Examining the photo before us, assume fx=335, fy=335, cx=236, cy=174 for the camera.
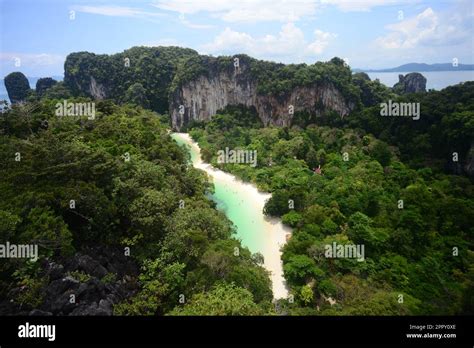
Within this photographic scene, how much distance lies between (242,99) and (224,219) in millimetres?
32996

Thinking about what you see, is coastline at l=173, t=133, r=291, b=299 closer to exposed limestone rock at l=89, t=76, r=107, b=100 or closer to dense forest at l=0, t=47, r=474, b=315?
dense forest at l=0, t=47, r=474, b=315

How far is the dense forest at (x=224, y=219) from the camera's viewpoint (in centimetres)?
973

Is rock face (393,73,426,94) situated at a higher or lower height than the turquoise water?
higher

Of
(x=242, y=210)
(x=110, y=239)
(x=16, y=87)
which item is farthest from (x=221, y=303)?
(x=16, y=87)

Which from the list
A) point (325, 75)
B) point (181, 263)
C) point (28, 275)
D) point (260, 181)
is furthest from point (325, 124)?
point (28, 275)

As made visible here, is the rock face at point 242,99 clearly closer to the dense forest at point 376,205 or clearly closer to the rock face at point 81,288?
the dense forest at point 376,205

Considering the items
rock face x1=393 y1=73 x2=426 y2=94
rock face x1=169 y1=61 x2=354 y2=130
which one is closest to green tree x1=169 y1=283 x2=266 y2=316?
rock face x1=169 y1=61 x2=354 y2=130

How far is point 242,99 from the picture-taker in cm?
4906

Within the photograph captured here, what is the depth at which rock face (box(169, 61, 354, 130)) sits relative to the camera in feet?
142

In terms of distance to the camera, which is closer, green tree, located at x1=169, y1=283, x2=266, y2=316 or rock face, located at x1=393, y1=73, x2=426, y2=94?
green tree, located at x1=169, y1=283, x2=266, y2=316

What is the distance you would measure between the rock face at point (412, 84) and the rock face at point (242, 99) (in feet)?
44.7

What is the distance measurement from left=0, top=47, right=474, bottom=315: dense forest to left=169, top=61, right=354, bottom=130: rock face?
Result: 1065cm

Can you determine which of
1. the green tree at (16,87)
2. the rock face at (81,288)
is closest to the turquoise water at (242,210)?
the rock face at (81,288)

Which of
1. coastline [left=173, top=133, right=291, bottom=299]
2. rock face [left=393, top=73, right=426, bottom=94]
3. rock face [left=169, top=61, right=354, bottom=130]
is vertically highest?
rock face [left=393, top=73, right=426, bottom=94]
